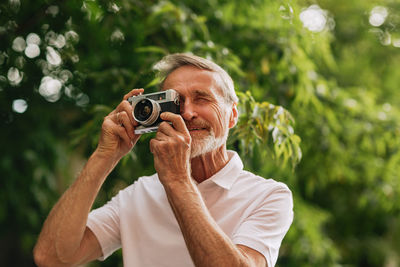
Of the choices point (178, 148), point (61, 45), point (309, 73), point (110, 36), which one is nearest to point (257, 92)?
point (309, 73)

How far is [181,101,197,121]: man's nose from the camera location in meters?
1.17

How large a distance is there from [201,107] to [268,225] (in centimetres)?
39

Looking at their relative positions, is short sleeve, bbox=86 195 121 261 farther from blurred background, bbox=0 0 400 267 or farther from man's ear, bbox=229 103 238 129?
A: man's ear, bbox=229 103 238 129

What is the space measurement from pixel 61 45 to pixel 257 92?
105cm

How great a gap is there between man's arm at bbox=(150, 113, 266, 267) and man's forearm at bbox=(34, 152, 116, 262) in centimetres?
23

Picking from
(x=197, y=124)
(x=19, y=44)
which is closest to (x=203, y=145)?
(x=197, y=124)

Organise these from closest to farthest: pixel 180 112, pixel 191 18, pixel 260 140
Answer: pixel 180 112
pixel 260 140
pixel 191 18

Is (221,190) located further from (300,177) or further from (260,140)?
(300,177)

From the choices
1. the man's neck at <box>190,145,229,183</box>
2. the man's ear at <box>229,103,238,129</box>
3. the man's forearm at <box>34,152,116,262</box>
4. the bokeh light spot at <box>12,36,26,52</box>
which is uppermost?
the man's ear at <box>229,103,238,129</box>

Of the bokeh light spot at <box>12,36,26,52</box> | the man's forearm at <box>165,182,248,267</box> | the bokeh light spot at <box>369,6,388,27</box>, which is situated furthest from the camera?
the bokeh light spot at <box>369,6,388,27</box>

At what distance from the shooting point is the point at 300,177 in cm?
302

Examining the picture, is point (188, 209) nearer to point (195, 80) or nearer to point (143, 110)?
point (143, 110)

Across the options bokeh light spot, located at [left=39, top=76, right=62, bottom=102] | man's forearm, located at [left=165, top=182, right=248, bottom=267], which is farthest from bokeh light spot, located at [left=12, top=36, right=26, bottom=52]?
man's forearm, located at [left=165, top=182, right=248, bottom=267]

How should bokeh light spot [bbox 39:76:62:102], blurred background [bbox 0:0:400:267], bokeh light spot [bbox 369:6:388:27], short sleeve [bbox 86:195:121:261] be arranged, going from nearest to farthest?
short sleeve [bbox 86:195:121:261] → blurred background [bbox 0:0:400:267] → bokeh light spot [bbox 39:76:62:102] → bokeh light spot [bbox 369:6:388:27]
